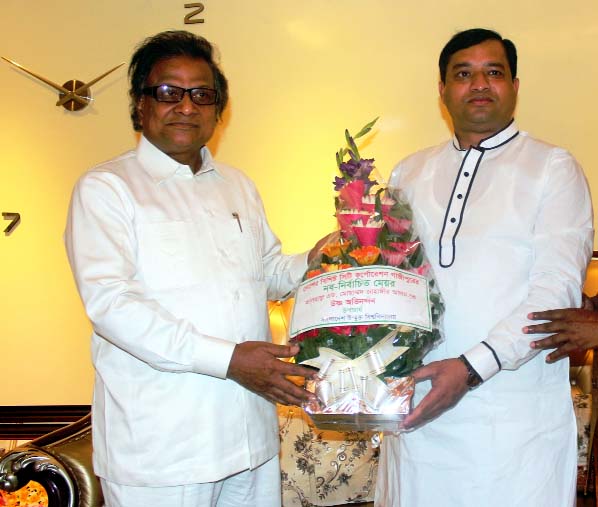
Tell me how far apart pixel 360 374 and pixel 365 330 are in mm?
96

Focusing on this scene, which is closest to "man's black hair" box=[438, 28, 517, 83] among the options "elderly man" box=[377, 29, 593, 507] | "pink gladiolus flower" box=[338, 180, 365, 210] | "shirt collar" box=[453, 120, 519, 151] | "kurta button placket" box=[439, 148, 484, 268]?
"elderly man" box=[377, 29, 593, 507]

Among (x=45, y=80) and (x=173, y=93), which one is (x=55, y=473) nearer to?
(x=173, y=93)

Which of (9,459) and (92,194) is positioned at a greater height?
(92,194)

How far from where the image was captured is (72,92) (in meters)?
3.79

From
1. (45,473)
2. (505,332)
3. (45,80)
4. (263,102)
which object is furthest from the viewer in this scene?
(45,80)

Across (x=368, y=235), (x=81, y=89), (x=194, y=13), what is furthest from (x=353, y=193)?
(x=81, y=89)

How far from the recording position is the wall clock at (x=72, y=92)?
379 cm

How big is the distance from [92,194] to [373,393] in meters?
0.81

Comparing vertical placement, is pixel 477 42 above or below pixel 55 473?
above

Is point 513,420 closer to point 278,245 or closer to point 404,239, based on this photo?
point 404,239

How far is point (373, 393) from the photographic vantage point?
1610mm

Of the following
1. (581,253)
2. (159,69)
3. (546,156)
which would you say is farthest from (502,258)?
(159,69)

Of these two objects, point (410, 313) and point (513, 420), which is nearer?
point (410, 313)

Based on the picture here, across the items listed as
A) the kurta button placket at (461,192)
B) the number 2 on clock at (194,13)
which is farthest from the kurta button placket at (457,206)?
the number 2 on clock at (194,13)
